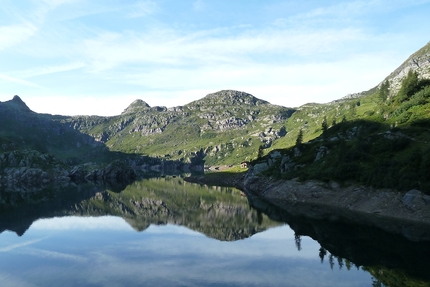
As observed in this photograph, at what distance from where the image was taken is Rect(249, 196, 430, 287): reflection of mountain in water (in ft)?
112

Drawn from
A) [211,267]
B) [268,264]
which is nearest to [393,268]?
[268,264]

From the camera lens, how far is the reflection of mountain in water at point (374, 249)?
112ft

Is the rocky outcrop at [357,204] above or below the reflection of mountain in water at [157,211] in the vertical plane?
above

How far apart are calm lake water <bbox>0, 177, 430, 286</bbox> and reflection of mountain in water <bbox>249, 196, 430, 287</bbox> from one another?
0.23 meters

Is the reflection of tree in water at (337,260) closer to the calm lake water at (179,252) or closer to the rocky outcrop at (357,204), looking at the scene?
the calm lake water at (179,252)

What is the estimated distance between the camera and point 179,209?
312 ft

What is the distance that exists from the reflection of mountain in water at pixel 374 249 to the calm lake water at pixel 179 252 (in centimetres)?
23

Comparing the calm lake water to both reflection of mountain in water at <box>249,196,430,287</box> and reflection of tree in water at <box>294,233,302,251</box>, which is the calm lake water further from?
reflection of mountain in water at <box>249,196,430,287</box>

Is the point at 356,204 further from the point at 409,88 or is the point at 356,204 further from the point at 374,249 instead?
the point at 409,88

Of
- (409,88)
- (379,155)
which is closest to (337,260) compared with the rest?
(379,155)

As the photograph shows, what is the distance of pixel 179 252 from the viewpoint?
154ft

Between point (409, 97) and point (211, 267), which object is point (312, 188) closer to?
point (211, 267)

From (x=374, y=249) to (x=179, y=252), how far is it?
2924 cm

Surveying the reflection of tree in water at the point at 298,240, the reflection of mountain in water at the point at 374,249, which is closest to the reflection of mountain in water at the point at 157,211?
the reflection of tree in water at the point at 298,240
